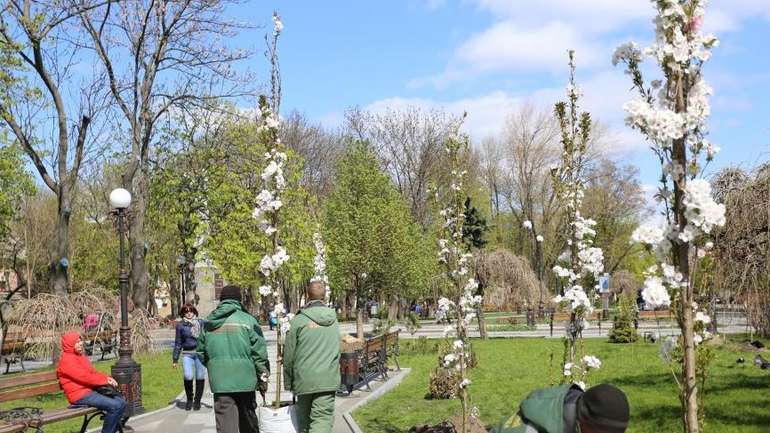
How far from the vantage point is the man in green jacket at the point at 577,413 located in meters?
3.19

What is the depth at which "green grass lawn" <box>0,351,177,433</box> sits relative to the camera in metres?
10.7

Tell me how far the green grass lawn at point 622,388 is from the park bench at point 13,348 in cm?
959

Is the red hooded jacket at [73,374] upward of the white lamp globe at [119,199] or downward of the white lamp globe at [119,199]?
downward

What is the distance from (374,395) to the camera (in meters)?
12.6

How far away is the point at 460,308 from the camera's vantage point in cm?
852

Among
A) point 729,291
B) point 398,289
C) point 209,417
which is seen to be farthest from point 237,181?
point 729,291

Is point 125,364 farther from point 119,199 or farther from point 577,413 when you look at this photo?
point 577,413

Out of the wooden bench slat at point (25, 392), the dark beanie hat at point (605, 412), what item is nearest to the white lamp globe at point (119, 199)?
the wooden bench slat at point (25, 392)

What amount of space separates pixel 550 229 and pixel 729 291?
1546 inches

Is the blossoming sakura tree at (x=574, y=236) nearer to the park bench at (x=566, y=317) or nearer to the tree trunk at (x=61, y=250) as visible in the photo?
the park bench at (x=566, y=317)

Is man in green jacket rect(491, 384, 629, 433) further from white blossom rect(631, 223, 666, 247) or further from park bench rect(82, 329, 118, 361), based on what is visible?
park bench rect(82, 329, 118, 361)

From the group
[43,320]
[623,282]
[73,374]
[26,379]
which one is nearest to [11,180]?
[43,320]

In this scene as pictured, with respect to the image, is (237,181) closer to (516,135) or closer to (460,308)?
(460,308)

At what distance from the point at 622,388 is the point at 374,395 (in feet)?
13.5
